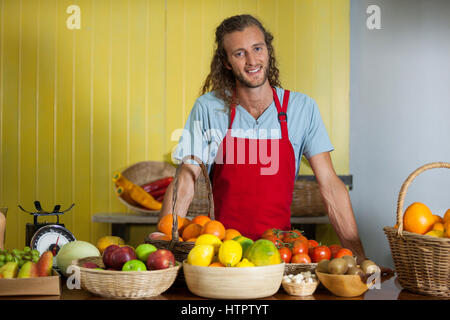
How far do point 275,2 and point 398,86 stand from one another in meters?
1.17

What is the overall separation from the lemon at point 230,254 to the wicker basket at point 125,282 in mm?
153

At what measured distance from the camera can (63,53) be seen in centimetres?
416

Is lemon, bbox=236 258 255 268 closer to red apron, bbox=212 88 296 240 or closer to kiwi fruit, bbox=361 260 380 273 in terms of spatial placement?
kiwi fruit, bbox=361 260 380 273

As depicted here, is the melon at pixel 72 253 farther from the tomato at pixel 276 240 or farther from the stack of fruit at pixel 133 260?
the tomato at pixel 276 240

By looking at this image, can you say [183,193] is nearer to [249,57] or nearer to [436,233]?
[249,57]

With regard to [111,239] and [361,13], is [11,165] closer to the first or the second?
[111,239]

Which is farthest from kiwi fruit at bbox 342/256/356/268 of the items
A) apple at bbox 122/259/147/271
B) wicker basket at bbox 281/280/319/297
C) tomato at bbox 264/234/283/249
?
apple at bbox 122/259/147/271

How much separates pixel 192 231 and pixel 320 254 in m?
0.42

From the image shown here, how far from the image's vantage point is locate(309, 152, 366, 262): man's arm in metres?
2.22

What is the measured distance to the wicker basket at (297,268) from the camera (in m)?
1.60

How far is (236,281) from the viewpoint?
1.41 m

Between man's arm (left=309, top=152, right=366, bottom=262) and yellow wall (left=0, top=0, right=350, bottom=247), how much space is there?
6.00 ft

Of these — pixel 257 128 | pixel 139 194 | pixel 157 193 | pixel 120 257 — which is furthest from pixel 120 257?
pixel 157 193

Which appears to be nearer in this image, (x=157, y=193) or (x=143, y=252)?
(x=143, y=252)
